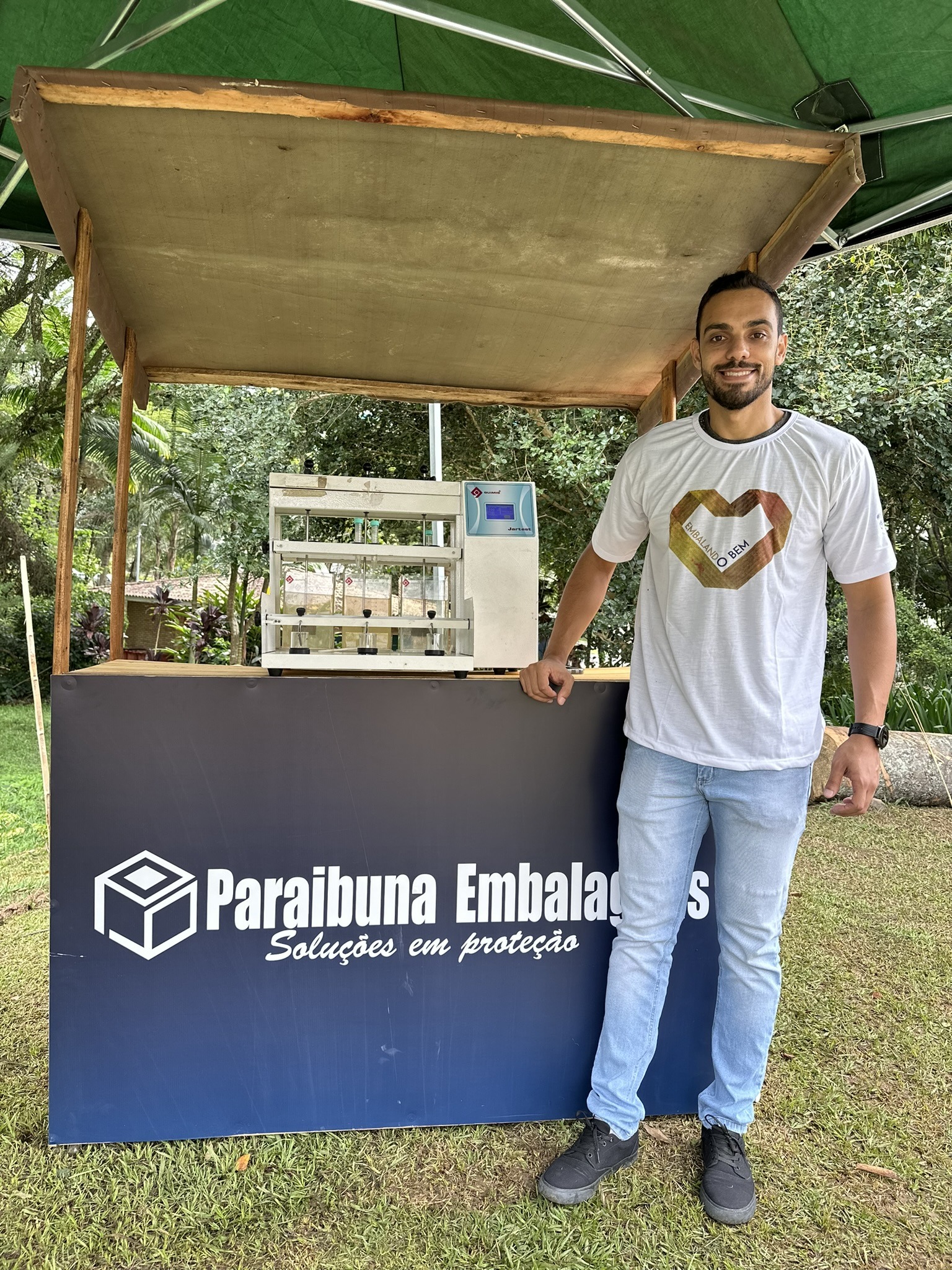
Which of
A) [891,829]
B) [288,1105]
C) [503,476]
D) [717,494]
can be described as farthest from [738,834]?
[503,476]

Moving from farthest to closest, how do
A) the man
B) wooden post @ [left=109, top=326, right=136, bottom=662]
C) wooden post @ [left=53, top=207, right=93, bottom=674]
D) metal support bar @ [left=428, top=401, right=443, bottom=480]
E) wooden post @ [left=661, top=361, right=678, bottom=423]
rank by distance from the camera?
metal support bar @ [left=428, top=401, right=443, bottom=480], wooden post @ [left=661, top=361, right=678, bottom=423], wooden post @ [left=109, top=326, right=136, bottom=662], wooden post @ [left=53, top=207, right=93, bottom=674], the man

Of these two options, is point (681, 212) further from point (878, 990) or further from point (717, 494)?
point (878, 990)

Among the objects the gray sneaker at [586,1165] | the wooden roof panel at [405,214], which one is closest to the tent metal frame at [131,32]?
the wooden roof panel at [405,214]

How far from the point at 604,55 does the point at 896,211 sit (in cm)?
111

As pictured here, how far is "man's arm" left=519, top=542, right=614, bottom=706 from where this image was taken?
2283 mm

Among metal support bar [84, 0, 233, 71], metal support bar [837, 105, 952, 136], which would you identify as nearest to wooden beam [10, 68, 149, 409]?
metal support bar [84, 0, 233, 71]

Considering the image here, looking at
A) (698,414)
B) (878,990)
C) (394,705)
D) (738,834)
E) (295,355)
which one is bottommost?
(878,990)

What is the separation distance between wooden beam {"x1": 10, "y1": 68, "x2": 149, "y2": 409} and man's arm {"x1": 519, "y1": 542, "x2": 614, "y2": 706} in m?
1.64

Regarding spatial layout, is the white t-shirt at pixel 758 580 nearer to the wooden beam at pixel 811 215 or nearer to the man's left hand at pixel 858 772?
the man's left hand at pixel 858 772

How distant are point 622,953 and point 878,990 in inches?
69.3

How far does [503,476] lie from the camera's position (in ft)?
26.8

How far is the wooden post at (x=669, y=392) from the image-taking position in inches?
139

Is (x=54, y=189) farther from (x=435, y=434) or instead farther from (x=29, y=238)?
(x=435, y=434)

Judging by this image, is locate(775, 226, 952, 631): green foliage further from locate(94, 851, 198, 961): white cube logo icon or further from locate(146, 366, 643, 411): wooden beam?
locate(94, 851, 198, 961): white cube logo icon
